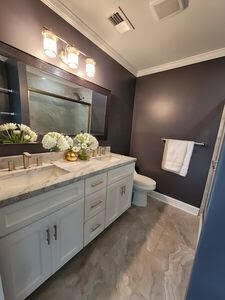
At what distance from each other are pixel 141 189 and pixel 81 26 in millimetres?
2290

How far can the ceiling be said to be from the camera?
1312mm

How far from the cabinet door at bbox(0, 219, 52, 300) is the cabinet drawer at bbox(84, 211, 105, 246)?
383 mm

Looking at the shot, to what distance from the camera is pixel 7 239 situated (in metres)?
0.78

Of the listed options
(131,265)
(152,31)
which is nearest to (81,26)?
(152,31)

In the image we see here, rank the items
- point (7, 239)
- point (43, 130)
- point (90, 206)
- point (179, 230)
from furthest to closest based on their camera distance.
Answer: point (179, 230) < point (43, 130) < point (90, 206) < point (7, 239)

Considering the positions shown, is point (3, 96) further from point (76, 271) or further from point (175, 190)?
point (175, 190)

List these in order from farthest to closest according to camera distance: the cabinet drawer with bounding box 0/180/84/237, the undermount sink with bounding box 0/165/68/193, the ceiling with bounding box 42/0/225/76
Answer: the ceiling with bounding box 42/0/225/76 < the undermount sink with bounding box 0/165/68/193 < the cabinet drawer with bounding box 0/180/84/237

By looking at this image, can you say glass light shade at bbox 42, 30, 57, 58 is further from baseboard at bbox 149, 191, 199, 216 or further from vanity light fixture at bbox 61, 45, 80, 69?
baseboard at bbox 149, 191, 199, 216

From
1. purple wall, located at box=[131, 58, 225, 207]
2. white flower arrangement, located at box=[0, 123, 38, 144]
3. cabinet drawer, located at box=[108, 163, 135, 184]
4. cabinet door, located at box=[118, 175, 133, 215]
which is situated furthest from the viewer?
purple wall, located at box=[131, 58, 225, 207]

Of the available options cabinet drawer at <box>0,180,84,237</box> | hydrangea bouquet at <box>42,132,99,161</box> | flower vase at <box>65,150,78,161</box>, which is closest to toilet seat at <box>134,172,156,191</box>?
hydrangea bouquet at <box>42,132,99,161</box>

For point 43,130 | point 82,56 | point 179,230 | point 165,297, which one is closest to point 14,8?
point 82,56

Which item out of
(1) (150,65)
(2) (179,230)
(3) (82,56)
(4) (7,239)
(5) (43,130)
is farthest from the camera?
(1) (150,65)

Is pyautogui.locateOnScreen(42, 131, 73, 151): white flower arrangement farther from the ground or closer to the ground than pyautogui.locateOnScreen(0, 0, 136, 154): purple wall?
closer to the ground

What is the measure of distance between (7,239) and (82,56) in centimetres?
191
